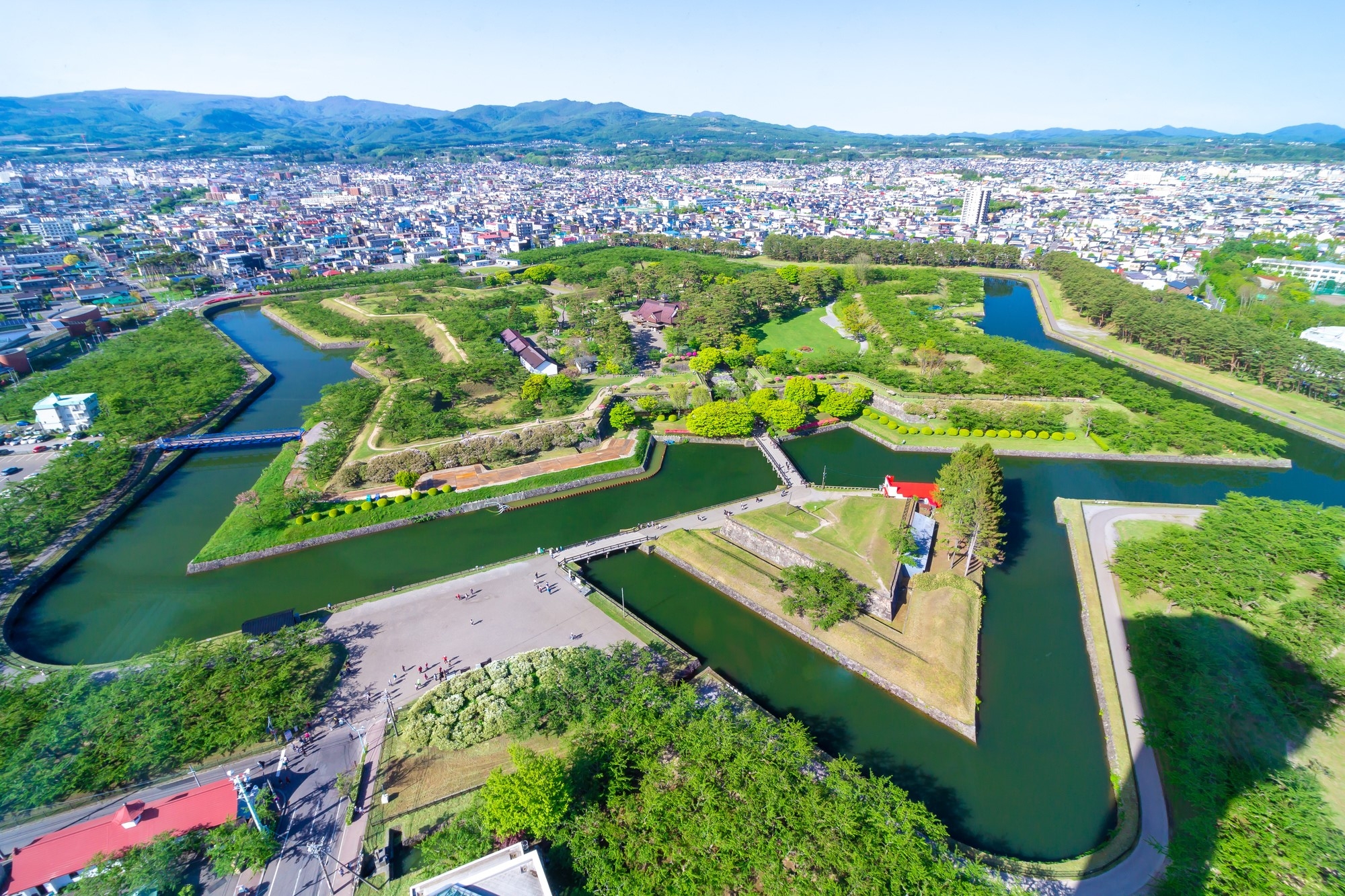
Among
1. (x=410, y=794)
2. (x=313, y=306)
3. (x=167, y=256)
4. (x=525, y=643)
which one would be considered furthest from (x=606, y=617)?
(x=167, y=256)

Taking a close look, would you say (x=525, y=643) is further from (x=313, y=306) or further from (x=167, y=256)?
(x=167, y=256)

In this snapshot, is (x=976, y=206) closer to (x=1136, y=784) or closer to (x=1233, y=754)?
(x=1233, y=754)

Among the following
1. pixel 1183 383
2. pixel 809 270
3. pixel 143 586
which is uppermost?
pixel 809 270

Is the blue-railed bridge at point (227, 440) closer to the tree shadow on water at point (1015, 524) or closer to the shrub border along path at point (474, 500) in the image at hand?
the shrub border along path at point (474, 500)

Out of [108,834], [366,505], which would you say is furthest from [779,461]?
[108,834]

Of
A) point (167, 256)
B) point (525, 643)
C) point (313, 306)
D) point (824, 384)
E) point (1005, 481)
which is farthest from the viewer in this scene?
point (167, 256)
